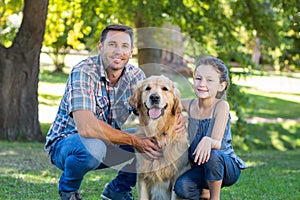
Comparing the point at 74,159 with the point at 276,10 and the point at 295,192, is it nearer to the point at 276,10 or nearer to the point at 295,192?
the point at 295,192

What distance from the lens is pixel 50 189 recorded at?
7113 millimetres

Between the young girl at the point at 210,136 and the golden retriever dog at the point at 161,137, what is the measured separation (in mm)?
110

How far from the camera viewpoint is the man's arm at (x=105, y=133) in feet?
17.9

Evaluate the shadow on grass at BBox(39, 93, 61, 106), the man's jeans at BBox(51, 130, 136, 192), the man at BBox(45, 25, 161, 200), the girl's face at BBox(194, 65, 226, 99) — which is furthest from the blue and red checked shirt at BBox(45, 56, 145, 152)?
the shadow on grass at BBox(39, 93, 61, 106)

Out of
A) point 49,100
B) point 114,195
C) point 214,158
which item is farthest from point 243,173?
point 49,100

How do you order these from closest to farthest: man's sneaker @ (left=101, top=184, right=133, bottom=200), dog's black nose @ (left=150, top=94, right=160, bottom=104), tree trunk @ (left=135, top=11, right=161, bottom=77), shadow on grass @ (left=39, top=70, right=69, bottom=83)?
dog's black nose @ (left=150, top=94, right=160, bottom=104)
man's sneaker @ (left=101, top=184, right=133, bottom=200)
tree trunk @ (left=135, top=11, right=161, bottom=77)
shadow on grass @ (left=39, top=70, right=69, bottom=83)

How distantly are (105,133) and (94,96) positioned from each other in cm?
42

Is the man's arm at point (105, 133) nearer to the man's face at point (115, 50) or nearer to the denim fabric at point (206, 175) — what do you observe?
the denim fabric at point (206, 175)

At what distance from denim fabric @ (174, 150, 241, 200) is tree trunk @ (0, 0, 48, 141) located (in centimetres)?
723

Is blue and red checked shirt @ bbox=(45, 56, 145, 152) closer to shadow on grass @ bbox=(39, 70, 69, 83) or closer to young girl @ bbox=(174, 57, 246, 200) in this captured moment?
young girl @ bbox=(174, 57, 246, 200)

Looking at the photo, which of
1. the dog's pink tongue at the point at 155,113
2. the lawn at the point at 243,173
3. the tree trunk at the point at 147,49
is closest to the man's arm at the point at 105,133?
the dog's pink tongue at the point at 155,113

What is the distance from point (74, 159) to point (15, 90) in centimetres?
695

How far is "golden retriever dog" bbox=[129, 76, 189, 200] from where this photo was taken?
5.46 m

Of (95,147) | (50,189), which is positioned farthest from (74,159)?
(50,189)
